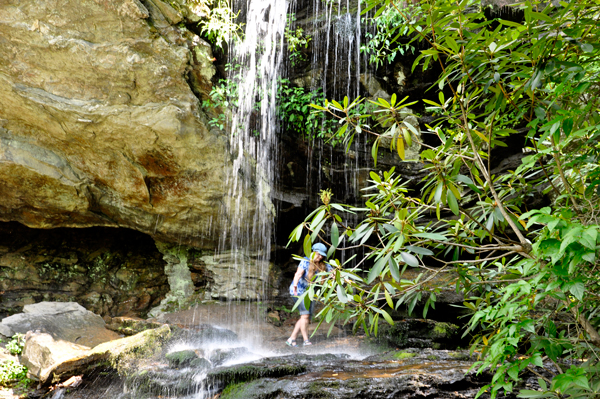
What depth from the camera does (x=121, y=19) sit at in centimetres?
555

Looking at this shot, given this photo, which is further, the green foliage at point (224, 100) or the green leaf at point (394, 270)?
the green foliage at point (224, 100)

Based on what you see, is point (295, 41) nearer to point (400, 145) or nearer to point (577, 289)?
point (400, 145)

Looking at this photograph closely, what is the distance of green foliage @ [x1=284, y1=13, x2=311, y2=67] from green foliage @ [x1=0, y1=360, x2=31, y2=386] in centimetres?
637

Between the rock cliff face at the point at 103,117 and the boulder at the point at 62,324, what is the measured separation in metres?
1.84

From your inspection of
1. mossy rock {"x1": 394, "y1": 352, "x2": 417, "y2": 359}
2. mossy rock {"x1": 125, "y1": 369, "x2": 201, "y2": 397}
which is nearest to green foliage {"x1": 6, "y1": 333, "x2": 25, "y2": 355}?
mossy rock {"x1": 125, "y1": 369, "x2": 201, "y2": 397}

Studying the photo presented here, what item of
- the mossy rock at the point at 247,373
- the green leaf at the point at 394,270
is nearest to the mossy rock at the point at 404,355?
the mossy rock at the point at 247,373

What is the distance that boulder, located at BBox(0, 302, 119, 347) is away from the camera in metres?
5.38

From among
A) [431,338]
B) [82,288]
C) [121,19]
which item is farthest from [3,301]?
[431,338]

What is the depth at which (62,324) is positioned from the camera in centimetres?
561

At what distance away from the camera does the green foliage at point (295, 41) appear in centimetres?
697

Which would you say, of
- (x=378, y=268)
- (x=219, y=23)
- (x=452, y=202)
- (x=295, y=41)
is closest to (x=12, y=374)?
(x=378, y=268)

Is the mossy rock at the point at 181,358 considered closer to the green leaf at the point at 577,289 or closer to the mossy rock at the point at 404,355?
the mossy rock at the point at 404,355

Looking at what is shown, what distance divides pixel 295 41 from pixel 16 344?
256 inches

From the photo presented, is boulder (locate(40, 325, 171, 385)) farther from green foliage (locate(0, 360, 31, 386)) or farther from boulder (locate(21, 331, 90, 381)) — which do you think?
green foliage (locate(0, 360, 31, 386))
